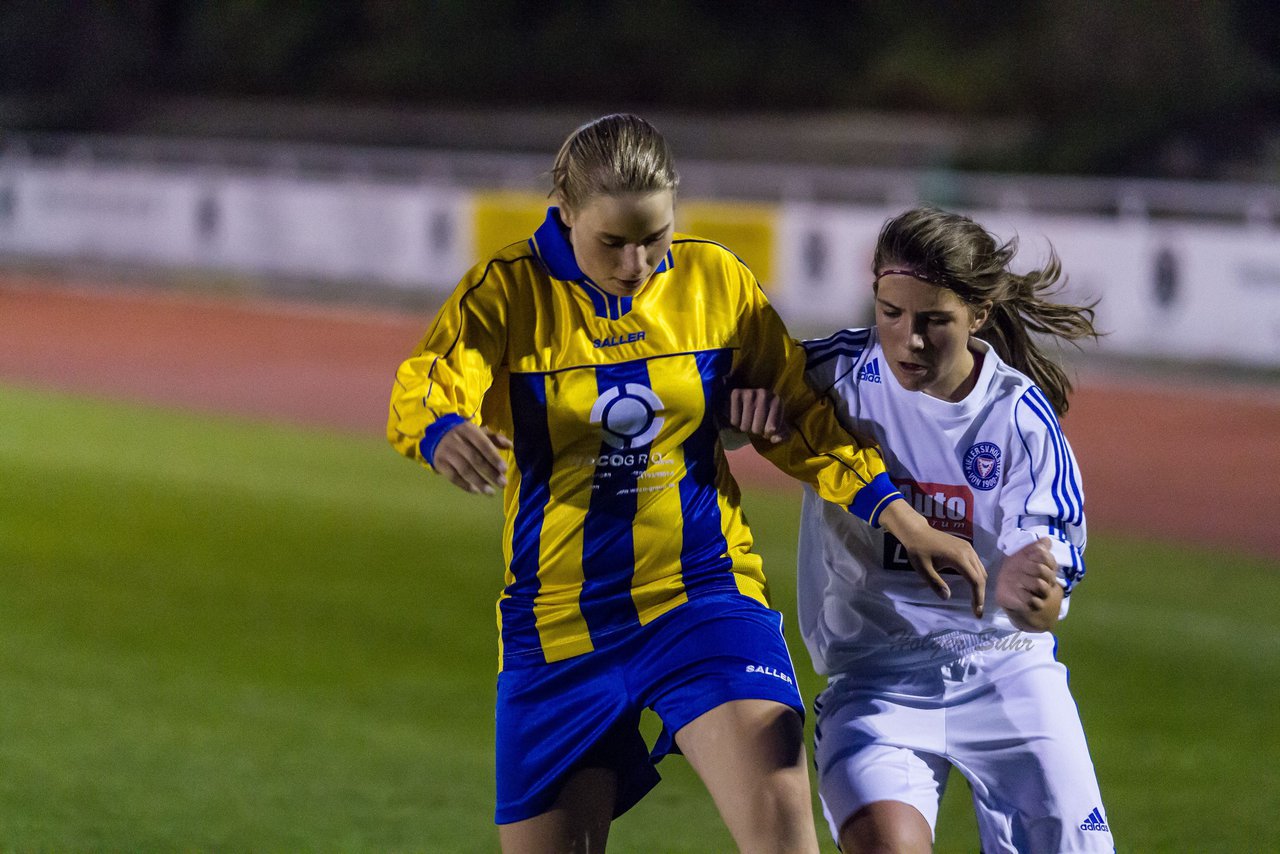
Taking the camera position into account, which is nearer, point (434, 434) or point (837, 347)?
point (434, 434)

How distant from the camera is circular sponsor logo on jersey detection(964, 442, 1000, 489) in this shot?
144 inches

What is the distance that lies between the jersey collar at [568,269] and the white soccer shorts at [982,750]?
3.28ft

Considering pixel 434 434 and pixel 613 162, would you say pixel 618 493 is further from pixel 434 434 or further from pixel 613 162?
pixel 613 162

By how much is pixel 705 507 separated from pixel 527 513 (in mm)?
395

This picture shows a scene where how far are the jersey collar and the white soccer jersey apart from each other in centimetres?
58

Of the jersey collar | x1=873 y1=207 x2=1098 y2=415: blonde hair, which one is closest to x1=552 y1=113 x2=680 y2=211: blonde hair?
the jersey collar

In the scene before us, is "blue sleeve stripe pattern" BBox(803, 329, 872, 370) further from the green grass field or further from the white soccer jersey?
the green grass field

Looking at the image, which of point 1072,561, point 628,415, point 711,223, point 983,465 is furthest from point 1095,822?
point 711,223

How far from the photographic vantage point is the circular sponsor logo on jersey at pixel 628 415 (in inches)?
140

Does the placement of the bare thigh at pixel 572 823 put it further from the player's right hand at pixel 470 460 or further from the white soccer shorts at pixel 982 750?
the player's right hand at pixel 470 460

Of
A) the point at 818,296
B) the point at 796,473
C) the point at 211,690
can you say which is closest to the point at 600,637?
the point at 796,473

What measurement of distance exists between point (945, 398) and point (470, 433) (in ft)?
3.67

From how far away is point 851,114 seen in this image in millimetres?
37000

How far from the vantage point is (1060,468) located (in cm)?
362
